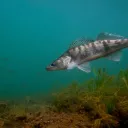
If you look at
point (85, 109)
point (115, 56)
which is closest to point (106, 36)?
point (115, 56)

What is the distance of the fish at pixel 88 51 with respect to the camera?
6.27 m

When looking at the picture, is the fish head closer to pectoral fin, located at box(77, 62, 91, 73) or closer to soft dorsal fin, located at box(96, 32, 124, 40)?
pectoral fin, located at box(77, 62, 91, 73)

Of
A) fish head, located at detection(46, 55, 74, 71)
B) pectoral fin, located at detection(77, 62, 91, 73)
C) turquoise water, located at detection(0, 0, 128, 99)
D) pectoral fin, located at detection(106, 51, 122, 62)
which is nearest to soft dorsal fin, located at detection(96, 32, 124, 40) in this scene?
pectoral fin, located at detection(106, 51, 122, 62)

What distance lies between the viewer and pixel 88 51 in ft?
20.6

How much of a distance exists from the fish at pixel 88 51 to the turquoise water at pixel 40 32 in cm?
5417

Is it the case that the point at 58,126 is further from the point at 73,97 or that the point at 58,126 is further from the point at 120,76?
the point at 120,76

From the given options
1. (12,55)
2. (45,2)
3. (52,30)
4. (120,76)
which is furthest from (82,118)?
(52,30)

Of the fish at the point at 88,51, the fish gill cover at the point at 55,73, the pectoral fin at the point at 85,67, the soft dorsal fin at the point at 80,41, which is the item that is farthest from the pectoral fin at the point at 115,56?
the fish gill cover at the point at 55,73

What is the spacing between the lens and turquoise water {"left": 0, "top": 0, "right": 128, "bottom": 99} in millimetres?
69875

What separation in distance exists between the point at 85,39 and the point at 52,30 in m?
100

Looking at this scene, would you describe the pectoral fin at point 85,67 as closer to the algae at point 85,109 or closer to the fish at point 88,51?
the fish at point 88,51

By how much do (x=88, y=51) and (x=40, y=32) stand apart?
338 ft

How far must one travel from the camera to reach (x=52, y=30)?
4163 inches

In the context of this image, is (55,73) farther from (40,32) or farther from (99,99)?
(99,99)
